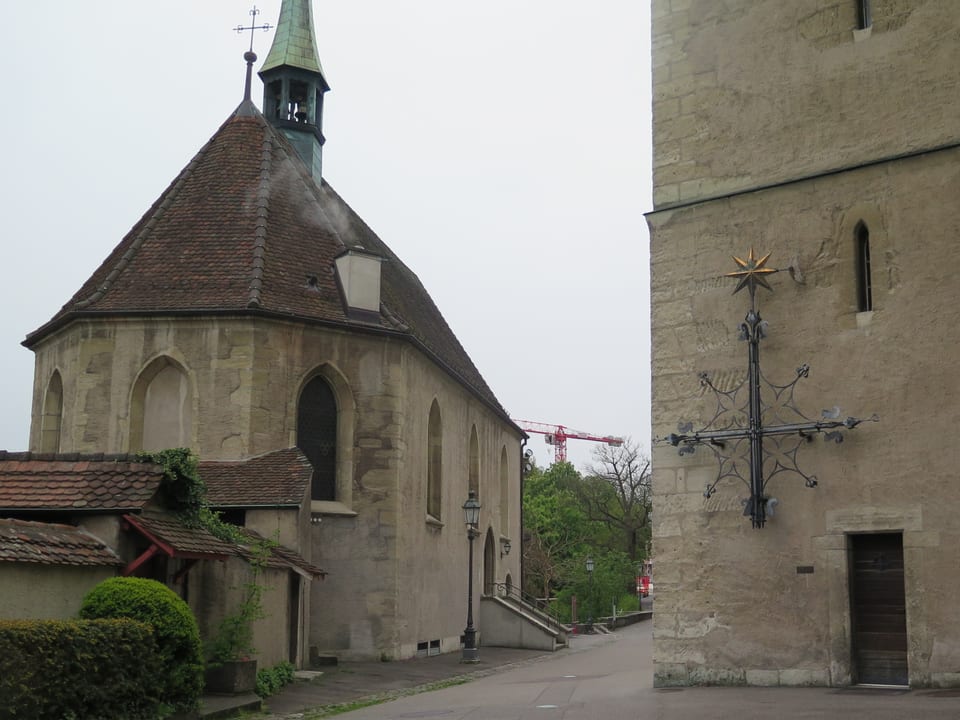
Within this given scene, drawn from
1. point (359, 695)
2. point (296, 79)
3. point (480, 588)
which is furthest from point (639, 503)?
point (359, 695)

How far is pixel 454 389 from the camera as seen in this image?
3186cm

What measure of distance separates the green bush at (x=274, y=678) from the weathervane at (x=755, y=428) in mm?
6900

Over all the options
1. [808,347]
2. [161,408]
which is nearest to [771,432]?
[808,347]

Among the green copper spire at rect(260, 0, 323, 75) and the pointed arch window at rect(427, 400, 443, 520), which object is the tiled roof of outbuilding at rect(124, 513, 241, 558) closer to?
the pointed arch window at rect(427, 400, 443, 520)

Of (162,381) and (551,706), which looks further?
(162,381)

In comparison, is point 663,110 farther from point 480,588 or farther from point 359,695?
point 480,588

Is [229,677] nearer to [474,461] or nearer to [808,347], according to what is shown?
[808,347]

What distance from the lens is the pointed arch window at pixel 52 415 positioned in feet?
88.0

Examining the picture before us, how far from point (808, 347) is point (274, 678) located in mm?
9346

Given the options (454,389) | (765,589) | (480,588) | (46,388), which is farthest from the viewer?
(480,588)

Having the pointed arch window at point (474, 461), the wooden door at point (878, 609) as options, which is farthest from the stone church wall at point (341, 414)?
the wooden door at point (878, 609)

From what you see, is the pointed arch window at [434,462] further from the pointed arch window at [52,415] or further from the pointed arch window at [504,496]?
the pointed arch window at [504,496]

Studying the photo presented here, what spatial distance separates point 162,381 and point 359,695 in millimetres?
9454

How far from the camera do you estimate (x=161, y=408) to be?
25.0 m
